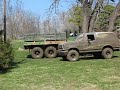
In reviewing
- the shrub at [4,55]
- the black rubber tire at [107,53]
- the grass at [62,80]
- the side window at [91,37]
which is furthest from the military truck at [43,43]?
the grass at [62,80]

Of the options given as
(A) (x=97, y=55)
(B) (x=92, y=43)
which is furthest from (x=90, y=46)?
(A) (x=97, y=55)

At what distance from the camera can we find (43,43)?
2462 cm

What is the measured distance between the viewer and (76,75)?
14.3 m

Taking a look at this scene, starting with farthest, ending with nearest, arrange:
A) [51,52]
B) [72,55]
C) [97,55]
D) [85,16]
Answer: [85,16] < [51,52] < [97,55] < [72,55]

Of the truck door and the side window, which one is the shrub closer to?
the truck door

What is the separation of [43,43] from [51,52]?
89 centimetres

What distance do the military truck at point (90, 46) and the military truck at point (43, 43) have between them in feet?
8.23

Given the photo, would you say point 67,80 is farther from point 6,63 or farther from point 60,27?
point 60,27

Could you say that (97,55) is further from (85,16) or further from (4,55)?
(4,55)

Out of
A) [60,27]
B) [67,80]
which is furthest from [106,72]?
[60,27]

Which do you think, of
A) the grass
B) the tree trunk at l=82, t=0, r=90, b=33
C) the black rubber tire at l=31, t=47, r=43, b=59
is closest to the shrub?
the grass

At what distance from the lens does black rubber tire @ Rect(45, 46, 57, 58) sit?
2433 cm

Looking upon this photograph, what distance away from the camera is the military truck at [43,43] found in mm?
24453

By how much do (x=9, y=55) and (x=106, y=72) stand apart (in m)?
4.92
